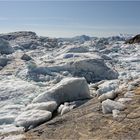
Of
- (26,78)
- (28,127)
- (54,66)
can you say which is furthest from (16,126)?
(54,66)

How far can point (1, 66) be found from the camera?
1413 centimetres

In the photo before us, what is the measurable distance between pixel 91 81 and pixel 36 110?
Answer: 17.5 ft

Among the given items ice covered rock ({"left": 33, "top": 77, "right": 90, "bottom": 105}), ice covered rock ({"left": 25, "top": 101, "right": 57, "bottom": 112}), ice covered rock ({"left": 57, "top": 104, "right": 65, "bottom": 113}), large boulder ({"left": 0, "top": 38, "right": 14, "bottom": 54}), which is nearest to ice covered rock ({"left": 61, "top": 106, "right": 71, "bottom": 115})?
ice covered rock ({"left": 57, "top": 104, "right": 65, "bottom": 113})

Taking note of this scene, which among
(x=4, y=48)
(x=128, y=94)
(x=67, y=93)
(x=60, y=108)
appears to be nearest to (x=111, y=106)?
(x=128, y=94)

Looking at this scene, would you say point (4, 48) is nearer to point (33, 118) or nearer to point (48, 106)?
point (48, 106)

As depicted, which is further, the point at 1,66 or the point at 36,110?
the point at 1,66

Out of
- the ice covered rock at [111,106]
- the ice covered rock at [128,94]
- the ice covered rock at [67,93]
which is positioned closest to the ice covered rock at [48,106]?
the ice covered rock at [67,93]

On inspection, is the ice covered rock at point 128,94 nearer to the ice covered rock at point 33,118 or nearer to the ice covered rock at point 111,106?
the ice covered rock at point 111,106

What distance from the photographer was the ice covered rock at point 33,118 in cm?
578

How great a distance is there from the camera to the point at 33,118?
5871 millimetres

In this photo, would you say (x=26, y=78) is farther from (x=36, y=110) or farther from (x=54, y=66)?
(x=36, y=110)

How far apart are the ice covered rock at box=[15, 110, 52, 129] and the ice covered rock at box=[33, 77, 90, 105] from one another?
932mm

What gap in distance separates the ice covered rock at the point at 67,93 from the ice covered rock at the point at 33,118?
93 centimetres

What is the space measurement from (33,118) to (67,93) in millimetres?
1420
